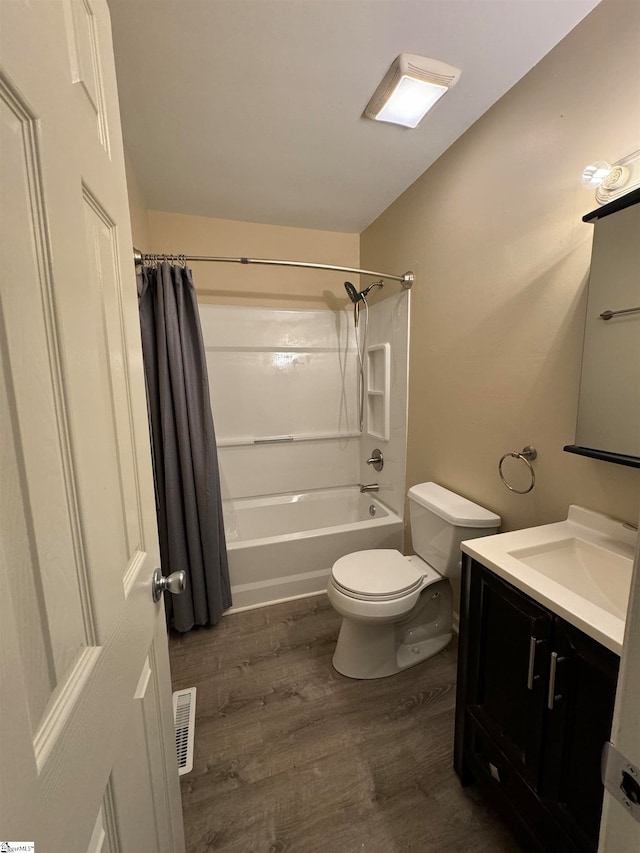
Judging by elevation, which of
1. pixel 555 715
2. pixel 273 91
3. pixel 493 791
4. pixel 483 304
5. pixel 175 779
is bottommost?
pixel 493 791

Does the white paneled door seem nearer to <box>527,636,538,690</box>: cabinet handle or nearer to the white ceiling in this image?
the white ceiling

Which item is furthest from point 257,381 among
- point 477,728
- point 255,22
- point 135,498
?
Answer: point 477,728

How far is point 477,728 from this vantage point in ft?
3.73

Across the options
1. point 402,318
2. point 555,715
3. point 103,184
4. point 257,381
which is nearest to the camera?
point 103,184

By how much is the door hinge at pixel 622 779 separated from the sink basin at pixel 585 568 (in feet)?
2.22

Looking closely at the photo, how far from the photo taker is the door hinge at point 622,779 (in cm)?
40

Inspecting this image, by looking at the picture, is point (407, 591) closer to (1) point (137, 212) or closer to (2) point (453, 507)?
(2) point (453, 507)

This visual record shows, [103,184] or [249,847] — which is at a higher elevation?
[103,184]

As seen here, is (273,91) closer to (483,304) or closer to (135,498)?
(483,304)

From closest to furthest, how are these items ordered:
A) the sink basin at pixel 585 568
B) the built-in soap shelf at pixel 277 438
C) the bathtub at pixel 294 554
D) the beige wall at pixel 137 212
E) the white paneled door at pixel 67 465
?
1. the white paneled door at pixel 67 465
2. the sink basin at pixel 585 568
3. the beige wall at pixel 137 212
4. the bathtub at pixel 294 554
5. the built-in soap shelf at pixel 277 438

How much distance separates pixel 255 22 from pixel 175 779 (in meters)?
2.28

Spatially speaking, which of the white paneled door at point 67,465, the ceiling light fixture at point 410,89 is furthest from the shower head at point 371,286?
the white paneled door at point 67,465

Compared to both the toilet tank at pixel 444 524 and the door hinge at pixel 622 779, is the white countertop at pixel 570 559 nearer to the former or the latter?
the toilet tank at pixel 444 524

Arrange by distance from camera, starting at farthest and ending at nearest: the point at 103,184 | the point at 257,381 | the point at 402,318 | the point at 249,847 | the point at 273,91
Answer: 1. the point at 257,381
2. the point at 402,318
3. the point at 273,91
4. the point at 249,847
5. the point at 103,184
